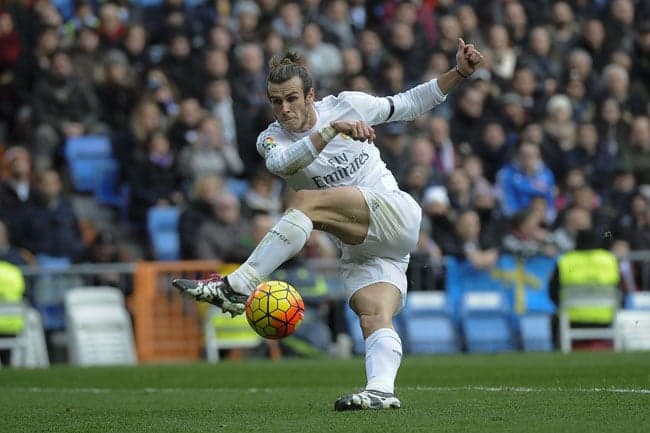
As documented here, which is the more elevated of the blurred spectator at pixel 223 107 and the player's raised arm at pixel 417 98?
the blurred spectator at pixel 223 107

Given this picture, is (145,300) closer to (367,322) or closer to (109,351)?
(109,351)

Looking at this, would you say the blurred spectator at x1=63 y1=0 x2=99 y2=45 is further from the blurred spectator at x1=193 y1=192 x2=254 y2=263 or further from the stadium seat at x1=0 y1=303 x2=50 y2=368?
the stadium seat at x1=0 y1=303 x2=50 y2=368

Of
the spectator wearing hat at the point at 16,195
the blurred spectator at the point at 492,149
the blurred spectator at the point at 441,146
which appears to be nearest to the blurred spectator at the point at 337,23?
the blurred spectator at the point at 441,146

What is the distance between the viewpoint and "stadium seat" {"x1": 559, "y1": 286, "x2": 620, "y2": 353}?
16484 mm

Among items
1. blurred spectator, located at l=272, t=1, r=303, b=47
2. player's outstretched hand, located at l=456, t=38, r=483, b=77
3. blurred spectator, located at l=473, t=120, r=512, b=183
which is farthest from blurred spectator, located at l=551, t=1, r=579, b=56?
player's outstretched hand, located at l=456, t=38, r=483, b=77

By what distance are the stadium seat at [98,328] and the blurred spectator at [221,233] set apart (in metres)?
1.19

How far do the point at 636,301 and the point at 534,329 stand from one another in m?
1.28

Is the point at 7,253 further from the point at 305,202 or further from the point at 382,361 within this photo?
the point at 382,361

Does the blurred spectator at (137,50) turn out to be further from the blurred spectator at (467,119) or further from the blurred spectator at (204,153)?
the blurred spectator at (467,119)

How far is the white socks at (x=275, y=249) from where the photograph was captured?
27.7 feet

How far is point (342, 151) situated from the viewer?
9.08 meters

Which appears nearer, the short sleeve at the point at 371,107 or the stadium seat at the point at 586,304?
the short sleeve at the point at 371,107

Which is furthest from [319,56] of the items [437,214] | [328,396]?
[328,396]

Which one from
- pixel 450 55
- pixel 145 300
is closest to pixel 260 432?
pixel 145 300
